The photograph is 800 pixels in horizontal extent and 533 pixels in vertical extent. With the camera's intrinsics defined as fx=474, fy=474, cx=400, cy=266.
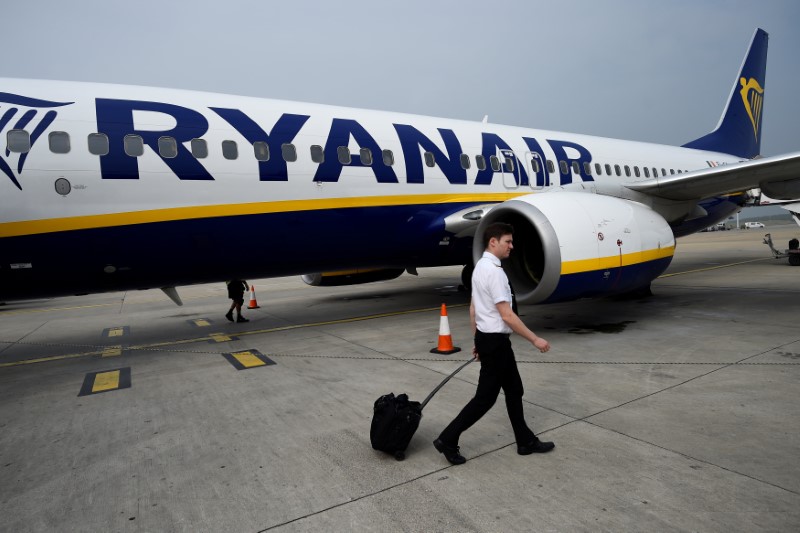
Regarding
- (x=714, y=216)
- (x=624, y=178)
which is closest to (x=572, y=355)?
(x=624, y=178)

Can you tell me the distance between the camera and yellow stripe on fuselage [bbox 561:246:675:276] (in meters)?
6.27

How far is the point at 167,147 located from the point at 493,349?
5.25 meters

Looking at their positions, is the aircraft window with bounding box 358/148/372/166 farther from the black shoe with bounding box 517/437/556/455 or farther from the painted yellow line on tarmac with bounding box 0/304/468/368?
the black shoe with bounding box 517/437/556/455

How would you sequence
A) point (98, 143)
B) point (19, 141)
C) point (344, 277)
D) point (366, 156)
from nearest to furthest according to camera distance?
1. point (19, 141)
2. point (98, 143)
3. point (366, 156)
4. point (344, 277)

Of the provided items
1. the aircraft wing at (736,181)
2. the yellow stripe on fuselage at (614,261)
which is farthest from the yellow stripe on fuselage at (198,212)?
the aircraft wing at (736,181)

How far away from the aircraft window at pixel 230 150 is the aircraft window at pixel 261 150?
10.4 inches

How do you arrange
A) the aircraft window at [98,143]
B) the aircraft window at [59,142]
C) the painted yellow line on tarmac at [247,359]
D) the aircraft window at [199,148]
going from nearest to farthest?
the aircraft window at [59,142]
the aircraft window at [98,143]
the painted yellow line on tarmac at [247,359]
the aircraft window at [199,148]

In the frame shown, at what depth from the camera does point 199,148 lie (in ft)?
21.1

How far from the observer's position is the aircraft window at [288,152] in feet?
23.2

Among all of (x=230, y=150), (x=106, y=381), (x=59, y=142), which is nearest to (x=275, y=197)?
(x=230, y=150)

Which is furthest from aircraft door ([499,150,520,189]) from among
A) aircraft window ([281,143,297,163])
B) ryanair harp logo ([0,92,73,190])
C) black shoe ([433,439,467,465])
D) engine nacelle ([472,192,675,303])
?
ryanair harp logo ([0,92,73,190])

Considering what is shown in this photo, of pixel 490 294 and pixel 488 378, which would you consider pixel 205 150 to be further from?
pixel 488 378

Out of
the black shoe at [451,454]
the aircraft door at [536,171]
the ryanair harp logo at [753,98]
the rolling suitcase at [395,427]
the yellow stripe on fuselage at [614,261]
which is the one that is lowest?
the black shoe at [451,454]

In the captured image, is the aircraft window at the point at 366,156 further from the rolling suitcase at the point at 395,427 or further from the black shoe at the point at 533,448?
the black shoe at the point at 533,448
